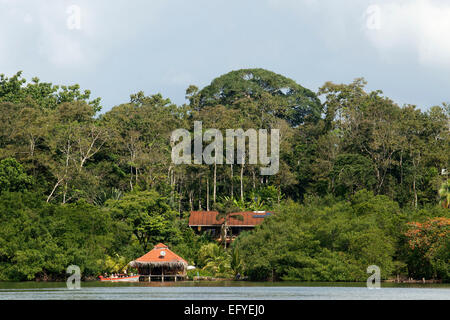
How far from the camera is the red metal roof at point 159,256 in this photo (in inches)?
1599

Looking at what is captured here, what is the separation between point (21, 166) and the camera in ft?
149

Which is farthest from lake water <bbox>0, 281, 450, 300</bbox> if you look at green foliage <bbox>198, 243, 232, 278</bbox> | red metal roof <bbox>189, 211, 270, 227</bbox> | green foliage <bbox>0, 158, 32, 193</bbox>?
red metal roof <bbox>189, 211, 270, 227</bbox>

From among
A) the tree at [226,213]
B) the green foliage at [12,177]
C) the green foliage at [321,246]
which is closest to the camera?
the green foliage at [321,246]

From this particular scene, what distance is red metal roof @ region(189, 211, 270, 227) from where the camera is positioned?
49.1 meters

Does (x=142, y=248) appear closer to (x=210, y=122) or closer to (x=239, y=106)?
(x=210, y=122)

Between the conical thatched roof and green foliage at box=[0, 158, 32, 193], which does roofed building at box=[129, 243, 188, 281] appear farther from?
green foliage at box=[0, 158, 32, 193]

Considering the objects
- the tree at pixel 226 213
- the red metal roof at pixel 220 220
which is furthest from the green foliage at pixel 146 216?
the red metal roof at pixel 220 220

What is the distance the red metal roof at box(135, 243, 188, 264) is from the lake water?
15.6 ft

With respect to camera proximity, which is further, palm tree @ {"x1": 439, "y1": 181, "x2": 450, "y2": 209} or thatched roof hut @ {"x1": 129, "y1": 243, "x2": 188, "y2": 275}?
palm tree @ {"x1": 439, "y1": 181, "x2": 450, "y2": 209}

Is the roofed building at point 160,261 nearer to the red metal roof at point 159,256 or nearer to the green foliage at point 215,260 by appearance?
the red metal roof at point 159,256

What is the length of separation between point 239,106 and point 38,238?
2932 centimetres

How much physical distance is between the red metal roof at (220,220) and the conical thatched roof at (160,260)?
8.39m

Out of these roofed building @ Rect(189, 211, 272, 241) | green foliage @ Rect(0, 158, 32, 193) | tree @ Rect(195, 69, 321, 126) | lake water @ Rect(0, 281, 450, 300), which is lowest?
lake water @ Rect(0, 281, 450, 300)
